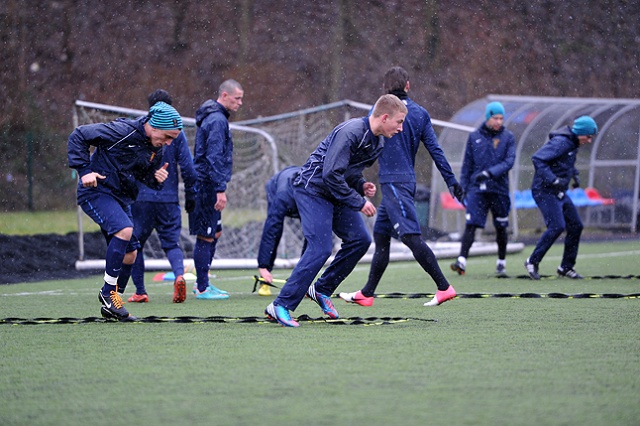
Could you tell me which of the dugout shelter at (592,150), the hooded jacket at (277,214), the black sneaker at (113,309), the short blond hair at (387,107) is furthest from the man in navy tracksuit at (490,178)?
the dugout shelter at (592,150)

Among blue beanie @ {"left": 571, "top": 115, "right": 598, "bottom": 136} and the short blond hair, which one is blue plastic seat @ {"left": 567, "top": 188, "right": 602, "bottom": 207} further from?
the short blond hair

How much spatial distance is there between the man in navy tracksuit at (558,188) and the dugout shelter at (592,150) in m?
10.1

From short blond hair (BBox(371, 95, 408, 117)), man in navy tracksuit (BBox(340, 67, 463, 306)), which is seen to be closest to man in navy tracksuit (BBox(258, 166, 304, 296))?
man in navy tracksuit (BBox(340, 67, 463, 306))

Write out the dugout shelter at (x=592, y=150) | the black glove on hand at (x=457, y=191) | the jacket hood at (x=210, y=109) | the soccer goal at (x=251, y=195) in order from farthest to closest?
1. the dugout shelter at (x=592, y=150)
2. the soccer goal at (x=251, y=195)
3. the jacket hood at (x=210, y=109)
4. the black glove on hand at (x=457, y=191)

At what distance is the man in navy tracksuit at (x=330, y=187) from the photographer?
23.1 ft

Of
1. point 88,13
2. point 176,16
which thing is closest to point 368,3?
point 176,16

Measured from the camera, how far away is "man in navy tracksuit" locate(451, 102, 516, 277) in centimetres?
1189

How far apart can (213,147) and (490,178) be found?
355 centimetres

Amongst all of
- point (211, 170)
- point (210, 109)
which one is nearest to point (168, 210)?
point (211, 170)

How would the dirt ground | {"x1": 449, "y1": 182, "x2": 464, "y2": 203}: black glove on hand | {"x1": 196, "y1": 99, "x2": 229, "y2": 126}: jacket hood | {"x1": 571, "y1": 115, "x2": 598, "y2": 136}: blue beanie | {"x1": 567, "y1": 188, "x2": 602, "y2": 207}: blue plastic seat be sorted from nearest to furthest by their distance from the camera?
{"x1": 449, "y1": 182, "x2": 464, "y2": 203}: black glove on hand
{"x1": 196, "y1": 99, "x2": 229, "y2": 126}: jacket hood
{"x1": 571, "y1": 115, "x2": 598, "y2": 136}: blue beanie
the dirt ground
{"x1": 567, "y1": 188, "x2": 602, "y2": 207}: blue plastic seat

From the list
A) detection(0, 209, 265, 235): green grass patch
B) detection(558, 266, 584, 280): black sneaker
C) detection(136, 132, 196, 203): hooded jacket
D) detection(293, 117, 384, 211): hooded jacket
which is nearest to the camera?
detection(293, 117, 384, 211): hooded jacket

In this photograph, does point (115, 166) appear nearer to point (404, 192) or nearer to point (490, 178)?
point (404, 192)

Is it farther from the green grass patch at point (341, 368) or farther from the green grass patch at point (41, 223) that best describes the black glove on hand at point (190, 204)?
the green grass patch at point (41, 223)

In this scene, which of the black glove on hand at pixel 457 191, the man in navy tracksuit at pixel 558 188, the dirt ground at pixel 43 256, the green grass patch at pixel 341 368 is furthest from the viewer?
the dirt ground at pixel 43 256
